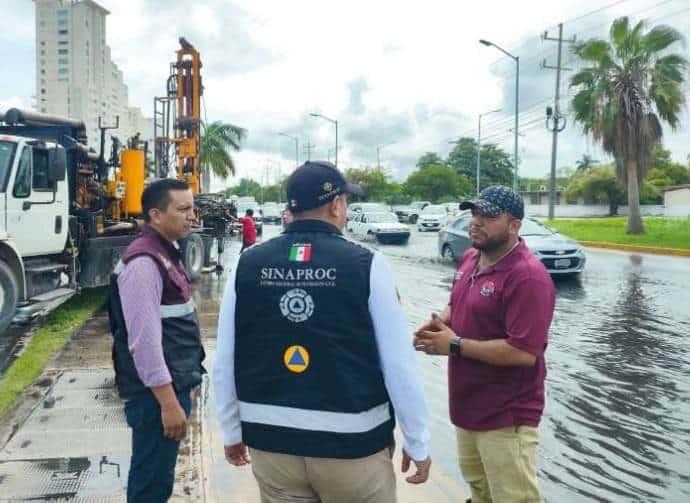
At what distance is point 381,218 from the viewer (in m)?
30.0

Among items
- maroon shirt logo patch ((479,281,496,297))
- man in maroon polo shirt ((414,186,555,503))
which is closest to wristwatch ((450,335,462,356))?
man in maroon polo shirt ((414,186,555,503))

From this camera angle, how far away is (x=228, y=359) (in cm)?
242

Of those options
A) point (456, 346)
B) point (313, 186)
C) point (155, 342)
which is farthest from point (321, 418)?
point (155, 342)

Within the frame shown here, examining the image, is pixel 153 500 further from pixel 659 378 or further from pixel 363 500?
pixel 659 378

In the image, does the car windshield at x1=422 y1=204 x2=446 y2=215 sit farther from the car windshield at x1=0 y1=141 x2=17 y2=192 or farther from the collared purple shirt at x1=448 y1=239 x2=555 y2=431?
the collared purple shirt at x1=448 y1=239 x2=555 y2=431

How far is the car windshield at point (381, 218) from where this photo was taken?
29538mm

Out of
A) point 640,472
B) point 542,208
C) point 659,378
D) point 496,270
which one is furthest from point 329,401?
point 542,208

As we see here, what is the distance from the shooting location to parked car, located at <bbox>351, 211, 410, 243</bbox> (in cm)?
2789

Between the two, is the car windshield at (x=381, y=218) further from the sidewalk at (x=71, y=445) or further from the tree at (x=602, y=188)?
the tree at (x=602, y=188)

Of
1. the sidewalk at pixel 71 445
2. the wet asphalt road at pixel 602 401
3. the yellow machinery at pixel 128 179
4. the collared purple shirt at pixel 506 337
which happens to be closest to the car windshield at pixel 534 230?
the wet asphalt road at pixel 602 401

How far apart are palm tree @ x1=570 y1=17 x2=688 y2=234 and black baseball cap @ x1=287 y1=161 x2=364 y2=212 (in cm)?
2705

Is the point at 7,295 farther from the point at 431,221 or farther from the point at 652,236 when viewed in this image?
the point at 431,221

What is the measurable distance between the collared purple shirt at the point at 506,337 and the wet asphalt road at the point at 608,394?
1.50m

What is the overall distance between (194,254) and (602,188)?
51.9m
